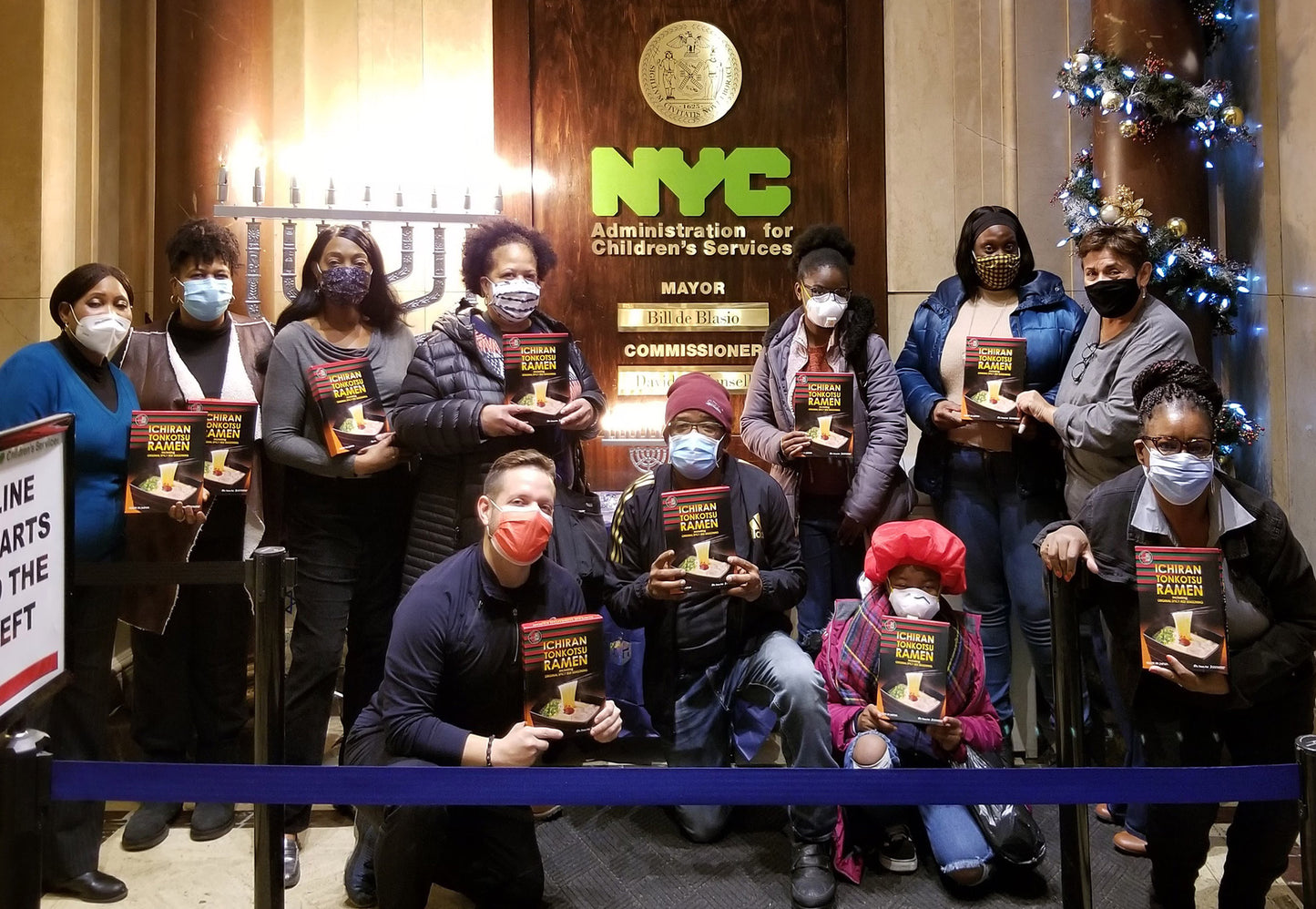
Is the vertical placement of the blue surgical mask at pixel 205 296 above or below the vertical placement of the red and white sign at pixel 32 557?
above

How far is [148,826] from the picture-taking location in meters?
3.48

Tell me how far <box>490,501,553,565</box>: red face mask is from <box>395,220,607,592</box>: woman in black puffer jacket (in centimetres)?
59

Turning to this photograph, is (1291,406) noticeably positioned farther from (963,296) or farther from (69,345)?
(69,345)

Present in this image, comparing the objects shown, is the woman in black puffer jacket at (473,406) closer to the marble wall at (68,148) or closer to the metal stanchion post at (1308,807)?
the metal stanchion post at (1308,807)

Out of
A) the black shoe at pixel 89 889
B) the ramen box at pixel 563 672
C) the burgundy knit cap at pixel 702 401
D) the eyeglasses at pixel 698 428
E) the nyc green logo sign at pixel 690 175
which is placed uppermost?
the nyc green logo sign at pixel 690 175

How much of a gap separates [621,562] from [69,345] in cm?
188

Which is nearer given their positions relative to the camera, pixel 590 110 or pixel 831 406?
pixel 831 406

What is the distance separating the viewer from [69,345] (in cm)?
336

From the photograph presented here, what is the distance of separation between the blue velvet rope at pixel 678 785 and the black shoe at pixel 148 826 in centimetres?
→ 159

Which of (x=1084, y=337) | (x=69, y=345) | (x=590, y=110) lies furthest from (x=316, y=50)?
(x=1084, y=337)

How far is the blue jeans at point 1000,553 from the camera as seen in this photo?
3779 millimetres

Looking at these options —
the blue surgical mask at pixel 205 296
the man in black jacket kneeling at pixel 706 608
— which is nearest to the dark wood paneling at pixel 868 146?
the man in black jacket kneeling at pixel 706 608

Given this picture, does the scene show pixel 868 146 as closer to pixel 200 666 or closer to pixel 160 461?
pixel 160 461

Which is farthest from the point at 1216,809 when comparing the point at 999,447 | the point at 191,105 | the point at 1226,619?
the point at 191,105
